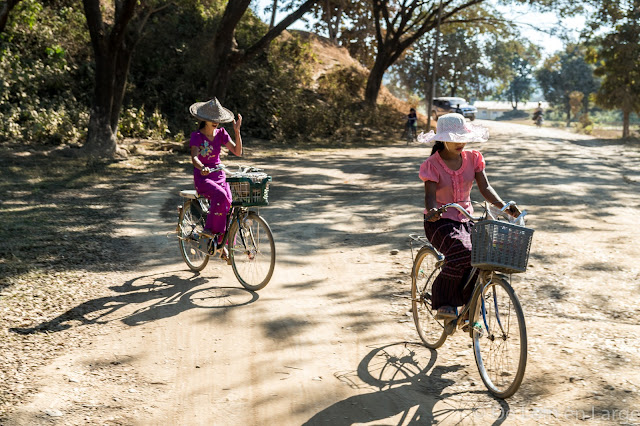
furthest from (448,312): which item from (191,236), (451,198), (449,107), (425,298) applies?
(449,107)

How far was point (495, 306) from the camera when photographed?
4.30 metres

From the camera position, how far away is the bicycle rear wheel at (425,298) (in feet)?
16.8

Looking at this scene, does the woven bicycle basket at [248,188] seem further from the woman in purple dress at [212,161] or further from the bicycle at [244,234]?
the woman in purple dress at [212,161]

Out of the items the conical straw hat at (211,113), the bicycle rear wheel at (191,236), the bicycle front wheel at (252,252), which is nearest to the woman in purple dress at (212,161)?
the conical straw hat at (211,113)

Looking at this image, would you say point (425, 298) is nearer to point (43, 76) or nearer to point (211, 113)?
point (211, 113)

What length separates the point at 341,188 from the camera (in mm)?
14703

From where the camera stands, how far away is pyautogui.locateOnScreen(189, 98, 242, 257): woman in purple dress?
6906 millimetres

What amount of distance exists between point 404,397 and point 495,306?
2.77 feet

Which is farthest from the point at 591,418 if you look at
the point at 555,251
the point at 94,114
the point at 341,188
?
the point at 94,114

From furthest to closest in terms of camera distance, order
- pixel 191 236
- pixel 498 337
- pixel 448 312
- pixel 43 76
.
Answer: pixel 43 76 < pixel 191 236 < pixel 448 312 < pixel 498 337

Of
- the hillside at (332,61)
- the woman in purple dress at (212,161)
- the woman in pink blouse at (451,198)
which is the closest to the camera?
the woman in pink blouse at (451,198)

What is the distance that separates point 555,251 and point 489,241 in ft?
16.7

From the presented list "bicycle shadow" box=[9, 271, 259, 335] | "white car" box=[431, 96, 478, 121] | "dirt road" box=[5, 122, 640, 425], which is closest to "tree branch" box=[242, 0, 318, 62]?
"dirt road" box=[5, 122, 640, 425]

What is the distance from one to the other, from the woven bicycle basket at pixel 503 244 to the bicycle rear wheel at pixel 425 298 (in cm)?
98
